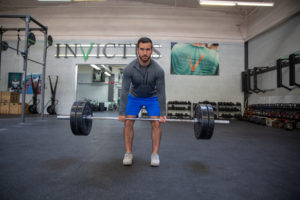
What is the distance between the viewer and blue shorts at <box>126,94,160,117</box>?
1.41 meters

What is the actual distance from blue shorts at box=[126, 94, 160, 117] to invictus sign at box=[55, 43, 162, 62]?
505cm

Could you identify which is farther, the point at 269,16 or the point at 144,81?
the point at 269,16

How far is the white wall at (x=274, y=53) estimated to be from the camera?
14.0ft

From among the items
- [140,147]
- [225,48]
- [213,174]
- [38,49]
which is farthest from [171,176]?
[38,49]

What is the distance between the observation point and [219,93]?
20.3 feet

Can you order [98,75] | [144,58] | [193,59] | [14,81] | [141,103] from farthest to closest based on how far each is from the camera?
[98,75] → [14,81] → [193,59] → [141,103] → [144,58]

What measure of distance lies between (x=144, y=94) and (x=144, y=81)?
12cm

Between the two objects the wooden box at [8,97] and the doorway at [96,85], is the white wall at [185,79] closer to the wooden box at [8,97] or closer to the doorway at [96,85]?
the wooden box at [8,97]

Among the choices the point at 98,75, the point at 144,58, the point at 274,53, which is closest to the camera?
the point at 144,58

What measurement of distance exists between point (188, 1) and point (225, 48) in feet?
7.36

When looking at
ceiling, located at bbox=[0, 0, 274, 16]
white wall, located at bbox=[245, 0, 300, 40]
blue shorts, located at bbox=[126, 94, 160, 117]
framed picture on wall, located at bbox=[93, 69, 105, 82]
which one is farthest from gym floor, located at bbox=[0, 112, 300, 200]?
framed picture on wall, located at bbox=[93, 69, 105, 82]

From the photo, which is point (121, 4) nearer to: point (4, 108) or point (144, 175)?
point (4, 108)

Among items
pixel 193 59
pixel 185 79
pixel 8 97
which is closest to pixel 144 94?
pixel 185 79

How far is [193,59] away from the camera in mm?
6125
